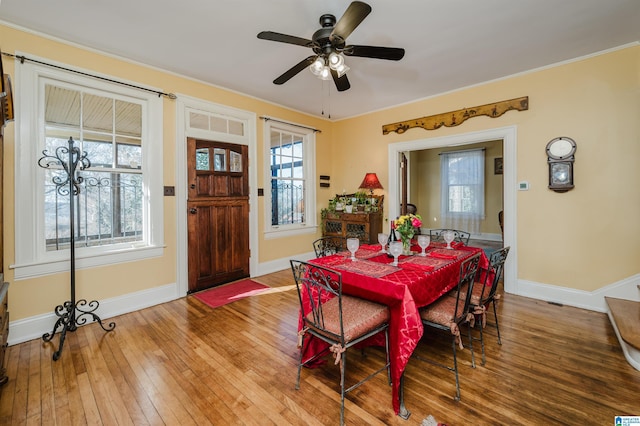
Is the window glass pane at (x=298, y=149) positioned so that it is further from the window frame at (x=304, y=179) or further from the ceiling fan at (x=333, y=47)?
the ceiling fan at (x=333, y=47)

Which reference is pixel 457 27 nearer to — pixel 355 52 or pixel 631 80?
pixel 355 52

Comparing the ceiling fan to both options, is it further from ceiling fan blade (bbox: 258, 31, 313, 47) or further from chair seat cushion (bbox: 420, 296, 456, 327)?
chair seat cushion (bbox: 420, 296, 456, 327)

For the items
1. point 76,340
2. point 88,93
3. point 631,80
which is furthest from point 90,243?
point 631,80

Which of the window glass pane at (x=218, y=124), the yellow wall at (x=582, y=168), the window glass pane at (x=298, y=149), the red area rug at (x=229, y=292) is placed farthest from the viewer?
the window glass pane at (x=298, y=149)

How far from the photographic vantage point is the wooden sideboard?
474cm

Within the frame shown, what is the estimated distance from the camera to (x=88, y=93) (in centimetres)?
300

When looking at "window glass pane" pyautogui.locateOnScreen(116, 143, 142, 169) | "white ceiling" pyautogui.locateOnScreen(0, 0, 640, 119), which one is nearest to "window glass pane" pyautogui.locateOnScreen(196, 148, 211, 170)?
"window glass pane" pyautogui.locateOnScreen(116, 143, 142, 169)

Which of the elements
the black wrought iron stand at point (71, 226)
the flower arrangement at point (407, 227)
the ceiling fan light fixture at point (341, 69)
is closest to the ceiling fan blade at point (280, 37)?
the ceiling fan light fixture at point (341, 69)

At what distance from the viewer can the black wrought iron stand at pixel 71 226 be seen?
259cm

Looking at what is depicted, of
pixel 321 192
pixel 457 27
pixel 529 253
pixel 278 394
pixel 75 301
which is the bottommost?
pixel 278 394

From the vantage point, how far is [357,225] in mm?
4879

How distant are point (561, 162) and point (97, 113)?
528 cm

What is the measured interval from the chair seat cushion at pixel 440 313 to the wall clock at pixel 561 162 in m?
2.35

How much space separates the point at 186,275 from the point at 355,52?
10.7 ft
